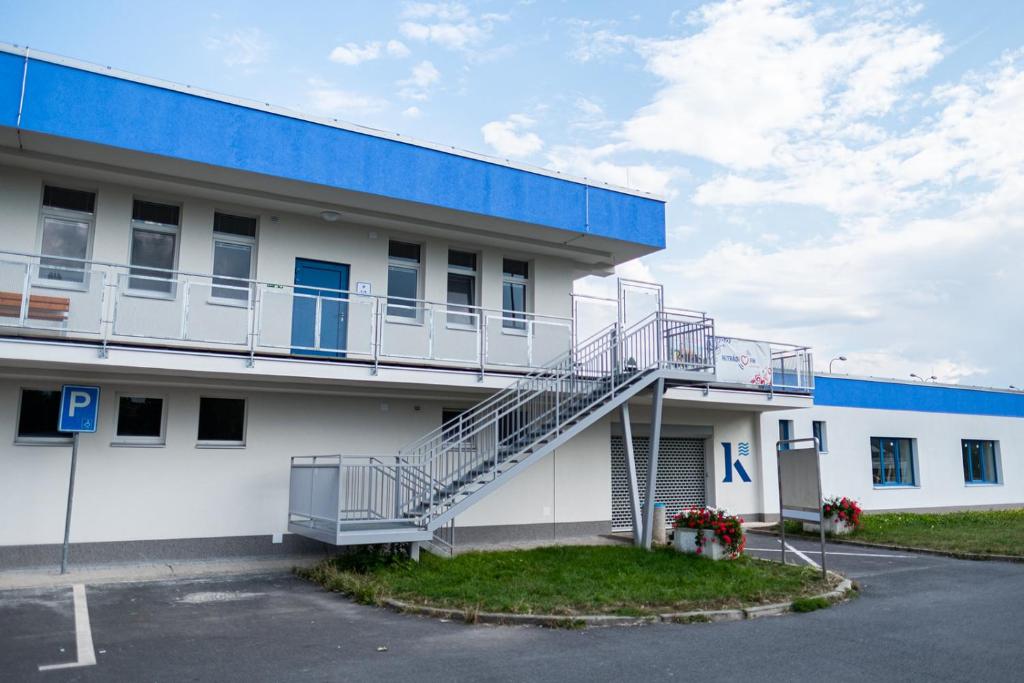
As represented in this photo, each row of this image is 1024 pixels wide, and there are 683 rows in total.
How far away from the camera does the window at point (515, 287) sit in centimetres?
1731

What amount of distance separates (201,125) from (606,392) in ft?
27.9

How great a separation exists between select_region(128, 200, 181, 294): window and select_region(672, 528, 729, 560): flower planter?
10.1 m

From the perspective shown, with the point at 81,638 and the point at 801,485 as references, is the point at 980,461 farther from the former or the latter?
the point at 81,638

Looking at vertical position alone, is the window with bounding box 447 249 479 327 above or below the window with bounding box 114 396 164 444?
above

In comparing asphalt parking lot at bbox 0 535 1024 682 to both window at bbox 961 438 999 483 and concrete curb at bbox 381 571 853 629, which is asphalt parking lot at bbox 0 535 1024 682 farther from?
window at bbox 961 438 999 483

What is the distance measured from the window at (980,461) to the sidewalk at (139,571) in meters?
25.5

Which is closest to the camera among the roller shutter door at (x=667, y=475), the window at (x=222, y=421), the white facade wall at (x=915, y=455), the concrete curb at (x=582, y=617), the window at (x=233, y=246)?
the concrete curb at (x=582, y=617)

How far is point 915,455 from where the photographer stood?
27109 mm

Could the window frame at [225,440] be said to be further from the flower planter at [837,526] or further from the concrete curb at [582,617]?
the flower planter at [837,526]

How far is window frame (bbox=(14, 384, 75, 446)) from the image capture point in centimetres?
1237

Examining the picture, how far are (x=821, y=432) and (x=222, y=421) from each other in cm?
1836

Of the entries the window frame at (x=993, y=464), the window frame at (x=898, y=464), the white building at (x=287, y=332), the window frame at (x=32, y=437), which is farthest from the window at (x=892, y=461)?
the window frame at (x=32, y=437)

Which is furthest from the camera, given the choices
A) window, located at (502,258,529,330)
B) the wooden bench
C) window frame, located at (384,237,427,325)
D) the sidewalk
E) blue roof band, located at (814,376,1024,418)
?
blue roof band, located at (814,376,1024,418)

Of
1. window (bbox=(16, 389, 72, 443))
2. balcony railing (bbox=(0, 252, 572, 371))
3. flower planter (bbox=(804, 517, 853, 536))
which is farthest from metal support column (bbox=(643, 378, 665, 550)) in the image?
window (bbox=(16, 389, 72, 443))
